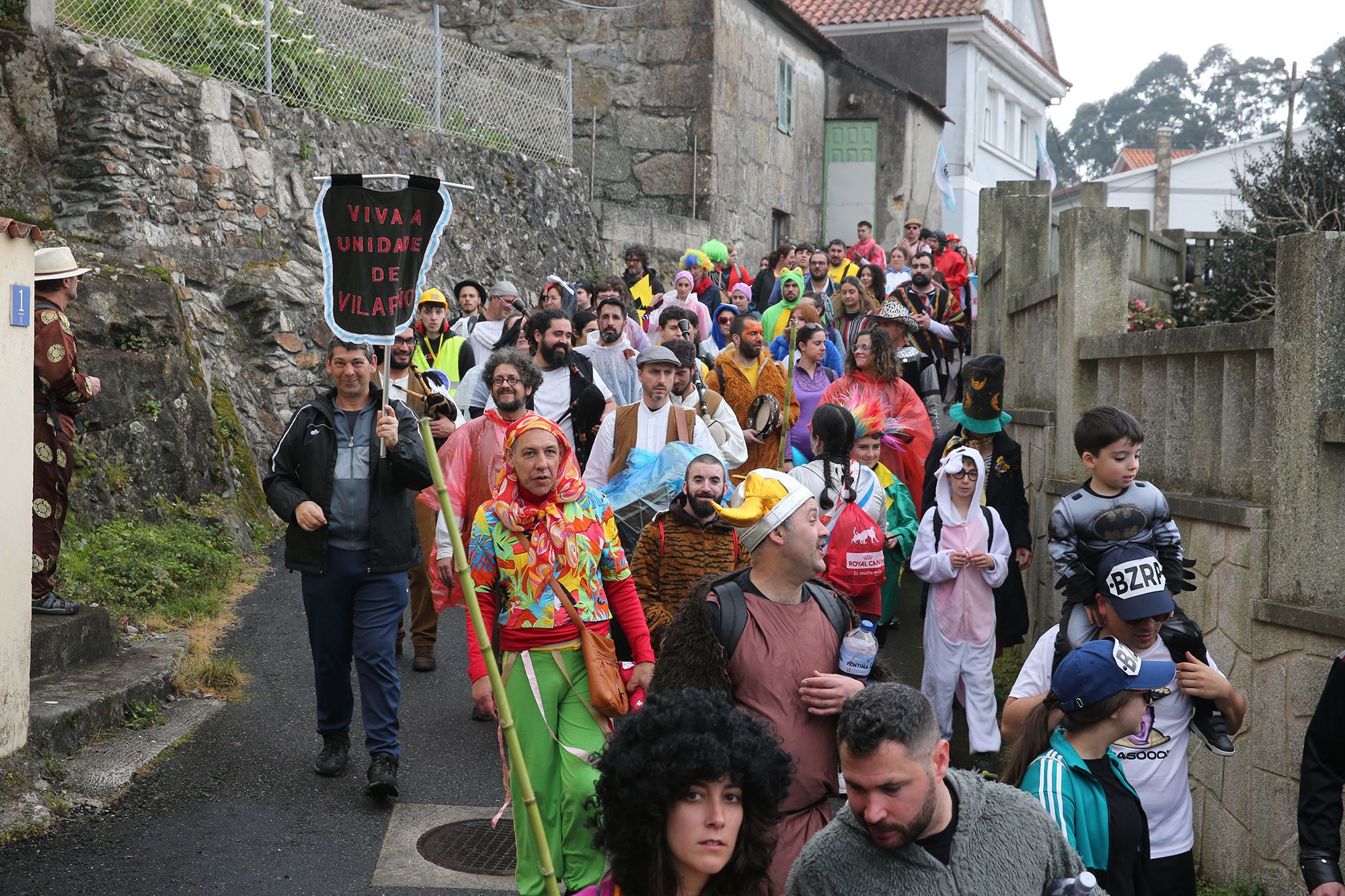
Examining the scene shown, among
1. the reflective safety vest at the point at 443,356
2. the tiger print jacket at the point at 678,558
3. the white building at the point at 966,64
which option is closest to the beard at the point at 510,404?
the tiger print jacket at the point at 678,558

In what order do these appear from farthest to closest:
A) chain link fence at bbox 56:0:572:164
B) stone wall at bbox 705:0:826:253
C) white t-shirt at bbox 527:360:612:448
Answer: stone wall at bbox 705:0:826:253 → chain link fence at bbox 56:0:572:164 → white t-shirt at bbox 527:360:612:448

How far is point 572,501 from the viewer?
203 inches

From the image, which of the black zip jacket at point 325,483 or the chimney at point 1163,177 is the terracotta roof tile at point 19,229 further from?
the chimney at point 1163,177

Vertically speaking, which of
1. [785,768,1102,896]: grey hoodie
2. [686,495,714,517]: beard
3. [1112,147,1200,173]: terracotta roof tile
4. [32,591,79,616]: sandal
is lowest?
[32,591,79,616]: sandal

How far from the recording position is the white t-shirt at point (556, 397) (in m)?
8.30

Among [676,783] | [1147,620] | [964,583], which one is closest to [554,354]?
[964,583]

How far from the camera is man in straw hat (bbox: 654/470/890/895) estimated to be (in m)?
3.73

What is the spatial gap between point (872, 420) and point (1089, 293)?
1.41 m

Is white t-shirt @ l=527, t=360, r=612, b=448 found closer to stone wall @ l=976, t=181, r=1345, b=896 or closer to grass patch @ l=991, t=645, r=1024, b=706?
grass patch @ l=991, t=645, r=1024, b=706

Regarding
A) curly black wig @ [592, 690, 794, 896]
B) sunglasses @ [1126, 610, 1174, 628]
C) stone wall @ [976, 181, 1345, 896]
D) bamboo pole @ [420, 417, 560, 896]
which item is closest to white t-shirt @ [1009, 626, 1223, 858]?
sunglasses @ [1126, 610, 1174, 628]

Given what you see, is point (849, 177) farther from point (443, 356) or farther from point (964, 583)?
point (964, 583)

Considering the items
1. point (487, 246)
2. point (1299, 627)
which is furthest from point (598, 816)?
point (487, 246)

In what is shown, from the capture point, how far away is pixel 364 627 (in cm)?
623

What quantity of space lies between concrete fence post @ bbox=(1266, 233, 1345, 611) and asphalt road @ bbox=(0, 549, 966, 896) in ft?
9.35
